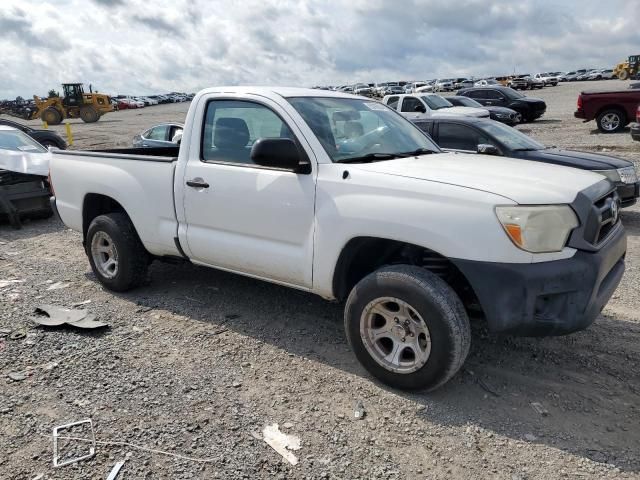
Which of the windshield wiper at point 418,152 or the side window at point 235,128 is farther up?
the side window at point 235,128

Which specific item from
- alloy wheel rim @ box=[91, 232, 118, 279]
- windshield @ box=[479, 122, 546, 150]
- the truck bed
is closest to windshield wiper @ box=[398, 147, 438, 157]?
the truck bed

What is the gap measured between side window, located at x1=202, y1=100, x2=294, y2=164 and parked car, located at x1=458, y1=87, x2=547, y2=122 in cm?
2102

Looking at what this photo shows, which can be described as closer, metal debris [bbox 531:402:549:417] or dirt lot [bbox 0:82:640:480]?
dirt lot [bbox 0:82:640:480]

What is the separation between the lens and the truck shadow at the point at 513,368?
292 cm

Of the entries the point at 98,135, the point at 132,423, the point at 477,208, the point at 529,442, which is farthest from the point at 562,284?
the point at 98,135

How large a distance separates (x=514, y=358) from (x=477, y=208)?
4.69 ft

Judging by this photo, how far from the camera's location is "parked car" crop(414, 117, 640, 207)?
721 centimetres

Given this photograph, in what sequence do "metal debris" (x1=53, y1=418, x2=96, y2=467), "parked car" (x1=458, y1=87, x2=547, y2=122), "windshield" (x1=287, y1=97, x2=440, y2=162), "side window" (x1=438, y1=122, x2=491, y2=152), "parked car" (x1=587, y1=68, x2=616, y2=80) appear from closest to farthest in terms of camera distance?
"metal debris" (x1=53, y1=418, x2=96, y2=467) < "windshield" (x1=287, y1=97, x2=440, y2=162) < "side window" (x1=438, y1=122, x2=491, y2=152) < "parked car" (x1=458, y1=87, x2=547, y2=122) < "parked car" (x1=587, y1=68, x2=616, y2=80)

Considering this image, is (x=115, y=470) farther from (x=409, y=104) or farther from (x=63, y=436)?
(x=409, y=104)

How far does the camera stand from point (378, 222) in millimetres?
3158

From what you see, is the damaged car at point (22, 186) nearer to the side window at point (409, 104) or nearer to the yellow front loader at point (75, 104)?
the side window at point (409, 104)

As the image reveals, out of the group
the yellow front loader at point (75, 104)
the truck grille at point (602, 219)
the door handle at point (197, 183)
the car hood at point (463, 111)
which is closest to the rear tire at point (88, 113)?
the yellow front loader at point (75, 104)

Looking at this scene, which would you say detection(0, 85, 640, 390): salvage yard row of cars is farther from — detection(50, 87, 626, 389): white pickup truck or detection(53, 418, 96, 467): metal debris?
detection(53, 418, 96, 467): metal debris

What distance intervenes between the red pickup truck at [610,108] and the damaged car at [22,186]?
15832 mm
